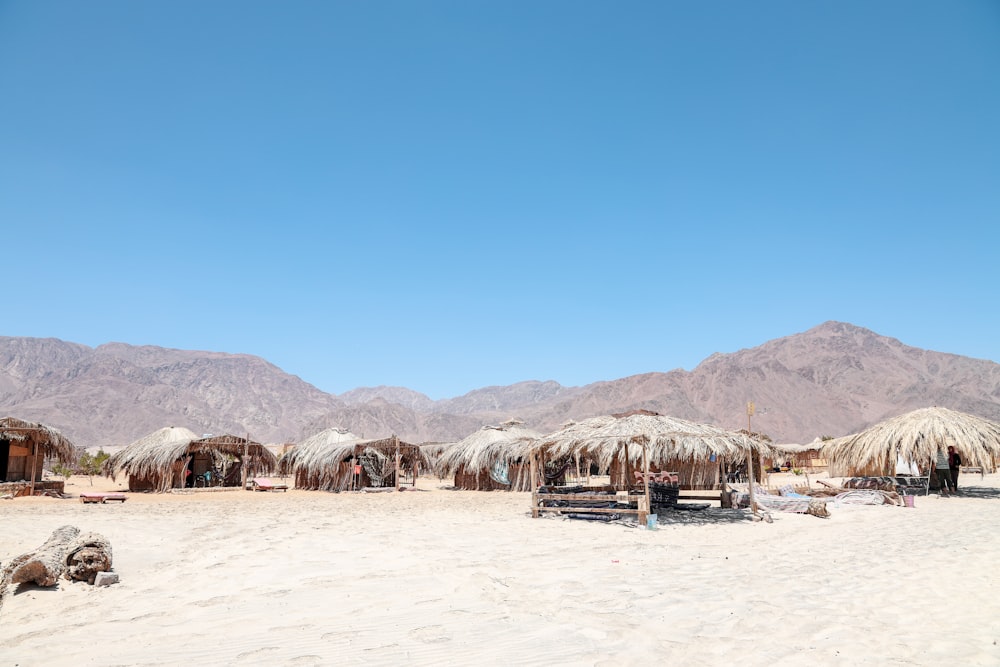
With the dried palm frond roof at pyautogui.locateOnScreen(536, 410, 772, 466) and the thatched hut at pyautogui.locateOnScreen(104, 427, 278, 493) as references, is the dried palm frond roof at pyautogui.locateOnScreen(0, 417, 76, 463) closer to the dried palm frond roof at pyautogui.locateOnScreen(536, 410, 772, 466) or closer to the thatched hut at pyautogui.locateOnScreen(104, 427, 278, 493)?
the thatched hut at pyautogui.locateOnScreen(104, 427, 278, 493)

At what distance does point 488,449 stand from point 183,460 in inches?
481

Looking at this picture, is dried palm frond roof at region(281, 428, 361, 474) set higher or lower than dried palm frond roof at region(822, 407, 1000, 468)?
lower

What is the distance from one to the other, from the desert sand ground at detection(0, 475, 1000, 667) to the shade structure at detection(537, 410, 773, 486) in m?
1.95

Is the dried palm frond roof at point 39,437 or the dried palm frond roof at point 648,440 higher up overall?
the dried palm frond roof at point 648,440

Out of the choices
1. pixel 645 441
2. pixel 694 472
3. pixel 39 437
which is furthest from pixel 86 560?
pixel 39 437

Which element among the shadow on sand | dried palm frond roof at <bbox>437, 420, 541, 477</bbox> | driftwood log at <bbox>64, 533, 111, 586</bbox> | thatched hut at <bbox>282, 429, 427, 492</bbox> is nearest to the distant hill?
the shadow on sand

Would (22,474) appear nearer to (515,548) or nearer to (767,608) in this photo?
(515,548)

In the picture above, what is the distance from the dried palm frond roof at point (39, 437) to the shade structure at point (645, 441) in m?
16.8

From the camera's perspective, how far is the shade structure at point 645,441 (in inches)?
540

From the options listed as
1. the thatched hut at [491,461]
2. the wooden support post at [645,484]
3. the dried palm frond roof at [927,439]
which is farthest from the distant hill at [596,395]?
the wooden support post at [645,484]

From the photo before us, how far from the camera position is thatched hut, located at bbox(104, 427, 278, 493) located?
24.2 meters

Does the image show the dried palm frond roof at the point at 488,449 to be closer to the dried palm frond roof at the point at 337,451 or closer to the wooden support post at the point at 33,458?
the dried palm frond roof at the point at 337,451

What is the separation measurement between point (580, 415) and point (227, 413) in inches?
2845

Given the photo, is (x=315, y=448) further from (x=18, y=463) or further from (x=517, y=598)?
(x=517, y=598)
